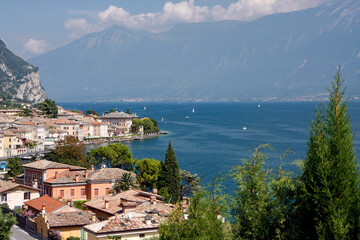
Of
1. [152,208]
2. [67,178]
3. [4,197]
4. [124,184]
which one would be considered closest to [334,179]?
[152,208]

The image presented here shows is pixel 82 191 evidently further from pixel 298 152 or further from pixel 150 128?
pixel 150 128

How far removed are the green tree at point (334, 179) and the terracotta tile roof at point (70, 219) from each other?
14.6 meters

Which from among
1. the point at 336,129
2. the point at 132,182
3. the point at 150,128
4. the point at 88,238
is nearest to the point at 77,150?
the point at 132,182

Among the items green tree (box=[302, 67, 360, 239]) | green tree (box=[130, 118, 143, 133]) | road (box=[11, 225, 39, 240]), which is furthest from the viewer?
green tree (box=[130, 118, 143, 133])

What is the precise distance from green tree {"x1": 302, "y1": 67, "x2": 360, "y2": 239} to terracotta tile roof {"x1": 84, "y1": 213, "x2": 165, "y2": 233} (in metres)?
9.64

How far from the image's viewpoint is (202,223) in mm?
11320

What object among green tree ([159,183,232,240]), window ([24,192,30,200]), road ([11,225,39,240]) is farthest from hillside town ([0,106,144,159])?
green tree ([159,183,232,240])

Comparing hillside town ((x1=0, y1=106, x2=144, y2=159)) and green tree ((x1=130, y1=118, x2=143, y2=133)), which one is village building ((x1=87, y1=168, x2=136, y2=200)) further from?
green tree ((x1=130, y1=118, x2=143, y2=133))

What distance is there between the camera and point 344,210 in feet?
29.2

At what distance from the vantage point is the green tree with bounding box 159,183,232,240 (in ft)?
36.7

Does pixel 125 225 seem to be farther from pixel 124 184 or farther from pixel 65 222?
pixel 124 184

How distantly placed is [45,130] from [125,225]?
243 feet

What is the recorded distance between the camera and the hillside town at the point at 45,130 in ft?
244

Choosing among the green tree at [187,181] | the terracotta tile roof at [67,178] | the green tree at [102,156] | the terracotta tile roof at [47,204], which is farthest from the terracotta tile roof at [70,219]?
the green tree at [102,156]
